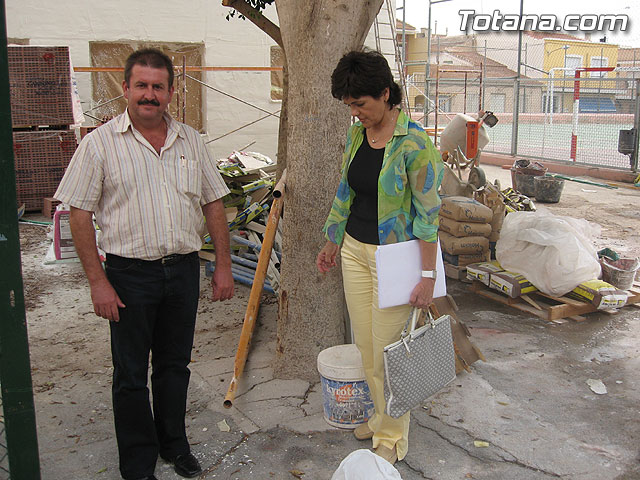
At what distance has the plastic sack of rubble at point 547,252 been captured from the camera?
5.44 metres

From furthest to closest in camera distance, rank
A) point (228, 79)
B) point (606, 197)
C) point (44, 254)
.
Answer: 1. point (228, 79)
2. point (606, 197)
3. point (44, 254)

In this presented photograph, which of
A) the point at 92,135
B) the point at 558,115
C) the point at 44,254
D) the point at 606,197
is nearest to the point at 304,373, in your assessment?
the point at 92,135

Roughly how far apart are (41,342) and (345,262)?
3025mm

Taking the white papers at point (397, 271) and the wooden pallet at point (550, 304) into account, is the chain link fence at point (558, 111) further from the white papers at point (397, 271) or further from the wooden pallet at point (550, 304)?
the white papers at point (397, 271)

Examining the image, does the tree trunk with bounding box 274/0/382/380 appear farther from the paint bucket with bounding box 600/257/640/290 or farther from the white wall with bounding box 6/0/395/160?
Answer: the white wall with bounding box 6/0/395/160

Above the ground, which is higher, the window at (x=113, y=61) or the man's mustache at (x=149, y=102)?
the window at (x=113, y=61)

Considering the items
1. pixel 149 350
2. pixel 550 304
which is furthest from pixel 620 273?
pixel 149 350

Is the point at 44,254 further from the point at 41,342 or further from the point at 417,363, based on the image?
the point at 417,363

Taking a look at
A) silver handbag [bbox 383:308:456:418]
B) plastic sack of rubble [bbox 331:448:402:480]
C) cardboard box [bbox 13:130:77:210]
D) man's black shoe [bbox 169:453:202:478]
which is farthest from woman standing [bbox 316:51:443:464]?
cardboard box [bbox 13:130:77:210]

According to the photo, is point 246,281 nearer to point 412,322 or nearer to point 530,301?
point 530,301

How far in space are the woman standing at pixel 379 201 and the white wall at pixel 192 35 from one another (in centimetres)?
988

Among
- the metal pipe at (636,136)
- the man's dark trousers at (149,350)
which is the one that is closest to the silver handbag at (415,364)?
the man's dark trousers at (149,350)

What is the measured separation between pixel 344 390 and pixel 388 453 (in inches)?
17.0

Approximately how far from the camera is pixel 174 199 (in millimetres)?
2805
